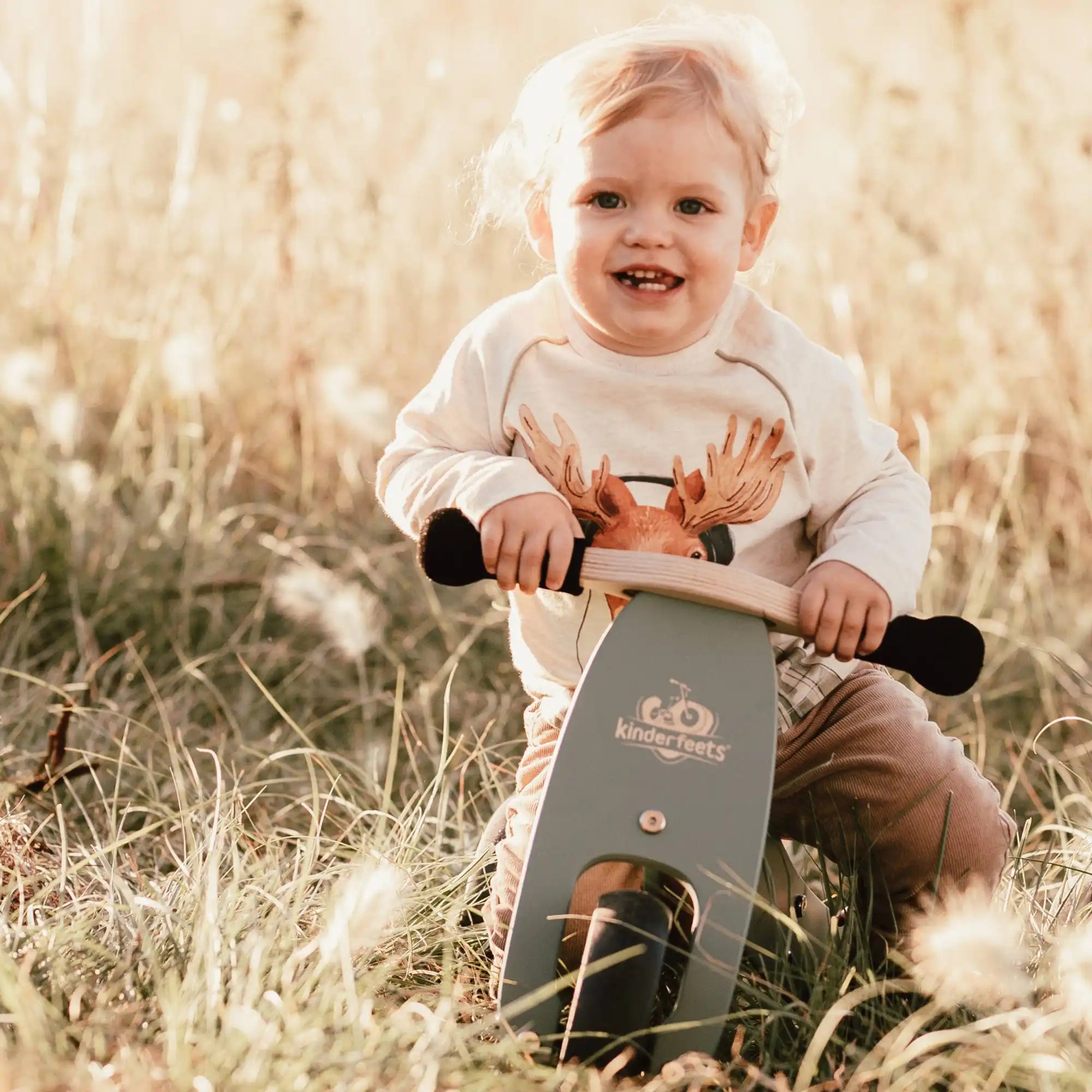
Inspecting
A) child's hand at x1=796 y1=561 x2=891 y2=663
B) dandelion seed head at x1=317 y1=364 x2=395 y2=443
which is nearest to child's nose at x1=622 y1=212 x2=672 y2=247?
child's hand at x1=796 y1=561 x2=891 y2=663

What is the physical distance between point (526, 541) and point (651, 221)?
1.70 ft

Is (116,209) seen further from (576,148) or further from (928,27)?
(928,27)

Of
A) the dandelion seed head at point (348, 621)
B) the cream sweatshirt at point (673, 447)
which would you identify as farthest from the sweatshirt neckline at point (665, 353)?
the dandelion seed head at point (348, 621)

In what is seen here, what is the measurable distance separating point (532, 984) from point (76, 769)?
1.17 m

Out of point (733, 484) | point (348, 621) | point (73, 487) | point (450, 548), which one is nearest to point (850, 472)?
point (733, 484)

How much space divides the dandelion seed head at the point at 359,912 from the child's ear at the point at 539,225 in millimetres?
997

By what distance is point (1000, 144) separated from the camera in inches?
185

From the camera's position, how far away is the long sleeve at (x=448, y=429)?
7.53ft

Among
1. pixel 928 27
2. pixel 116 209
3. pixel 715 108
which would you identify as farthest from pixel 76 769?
A: pixel 928 27

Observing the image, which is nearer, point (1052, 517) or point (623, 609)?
point (623, 609)

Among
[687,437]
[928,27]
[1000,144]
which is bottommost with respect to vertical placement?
[687,437]

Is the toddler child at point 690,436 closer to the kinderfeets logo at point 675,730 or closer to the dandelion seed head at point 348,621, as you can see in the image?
the kinderfeets logo at point 675,730

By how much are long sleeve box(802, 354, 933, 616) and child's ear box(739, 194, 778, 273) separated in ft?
0.67

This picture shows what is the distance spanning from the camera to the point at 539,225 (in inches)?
97.5
